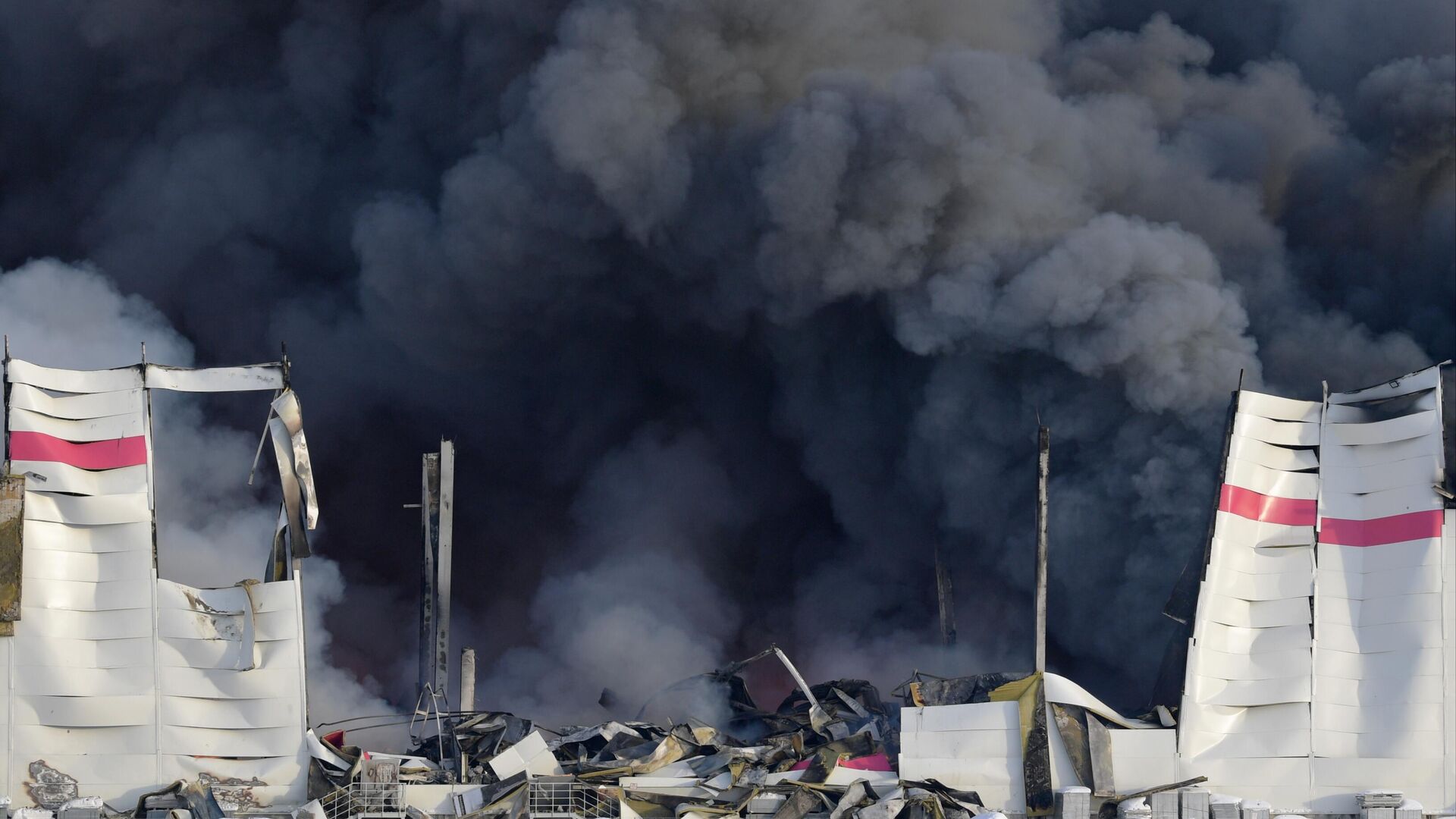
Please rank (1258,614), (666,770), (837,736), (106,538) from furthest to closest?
(837,736) < (1258,614) < (666,770) < (106,538)

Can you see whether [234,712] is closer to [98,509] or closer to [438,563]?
[98,509]

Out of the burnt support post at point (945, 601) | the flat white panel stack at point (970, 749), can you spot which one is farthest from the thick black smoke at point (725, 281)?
the flat white panel stack at point (970, 749)

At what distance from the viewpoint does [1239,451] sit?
2358 cm

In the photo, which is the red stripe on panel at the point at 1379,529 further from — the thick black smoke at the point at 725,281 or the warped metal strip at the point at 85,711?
the warped metal strip at the point at 85,711

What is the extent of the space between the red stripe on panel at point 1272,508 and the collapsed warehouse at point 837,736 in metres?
0.03

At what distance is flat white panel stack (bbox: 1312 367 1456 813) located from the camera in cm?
2264

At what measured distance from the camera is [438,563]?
87.3 ft

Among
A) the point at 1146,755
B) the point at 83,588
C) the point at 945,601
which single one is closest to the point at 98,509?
the point at 83,588

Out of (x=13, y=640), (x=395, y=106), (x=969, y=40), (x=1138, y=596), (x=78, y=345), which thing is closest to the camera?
(x=13, y=640)

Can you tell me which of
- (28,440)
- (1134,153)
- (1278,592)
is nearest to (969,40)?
(1134,153)

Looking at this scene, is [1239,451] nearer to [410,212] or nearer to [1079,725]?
[1079,725]

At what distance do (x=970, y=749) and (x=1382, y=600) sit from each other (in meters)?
5.97

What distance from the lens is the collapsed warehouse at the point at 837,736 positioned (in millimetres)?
22125

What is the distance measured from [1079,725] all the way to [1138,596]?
5.42 meters
